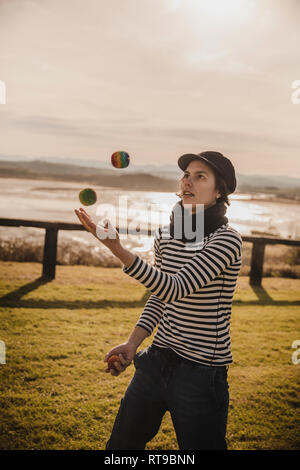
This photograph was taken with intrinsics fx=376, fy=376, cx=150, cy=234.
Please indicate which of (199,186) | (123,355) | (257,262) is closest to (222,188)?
(199,186)

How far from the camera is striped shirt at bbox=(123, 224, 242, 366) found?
186 centimetres

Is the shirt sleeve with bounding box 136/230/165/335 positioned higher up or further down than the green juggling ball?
further down

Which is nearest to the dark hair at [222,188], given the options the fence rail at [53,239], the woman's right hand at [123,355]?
the woman's right hand at [123,355]

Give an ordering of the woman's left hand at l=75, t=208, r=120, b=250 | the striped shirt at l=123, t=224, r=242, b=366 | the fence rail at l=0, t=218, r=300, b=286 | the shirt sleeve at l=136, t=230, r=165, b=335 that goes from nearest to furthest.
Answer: the woman's left hand at l=75, t=208, r=120, b=250 < the striped shirt at l=123, t=224, r=242, b=366 < the shirt sleeve at l=136, t=230, r=165, b=335 < the fence rail at l=0, t=218, r=300, b=286

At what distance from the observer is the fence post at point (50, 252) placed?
7.68 meters

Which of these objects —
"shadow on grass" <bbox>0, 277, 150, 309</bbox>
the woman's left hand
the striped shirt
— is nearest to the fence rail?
"shadow on grass" <bbox>0, 277, 150, 309</bbox>

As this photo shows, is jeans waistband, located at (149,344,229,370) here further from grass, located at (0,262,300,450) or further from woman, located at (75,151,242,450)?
grass, located at (0,262,300,450)

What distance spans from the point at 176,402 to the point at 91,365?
113 inches

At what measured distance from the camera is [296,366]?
5074 mm

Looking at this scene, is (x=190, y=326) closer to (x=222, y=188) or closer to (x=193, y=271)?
(x=193, y=271)

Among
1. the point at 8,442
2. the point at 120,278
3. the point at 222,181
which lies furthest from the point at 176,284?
the point at 120,278

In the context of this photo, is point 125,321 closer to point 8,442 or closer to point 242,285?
point 8,442
